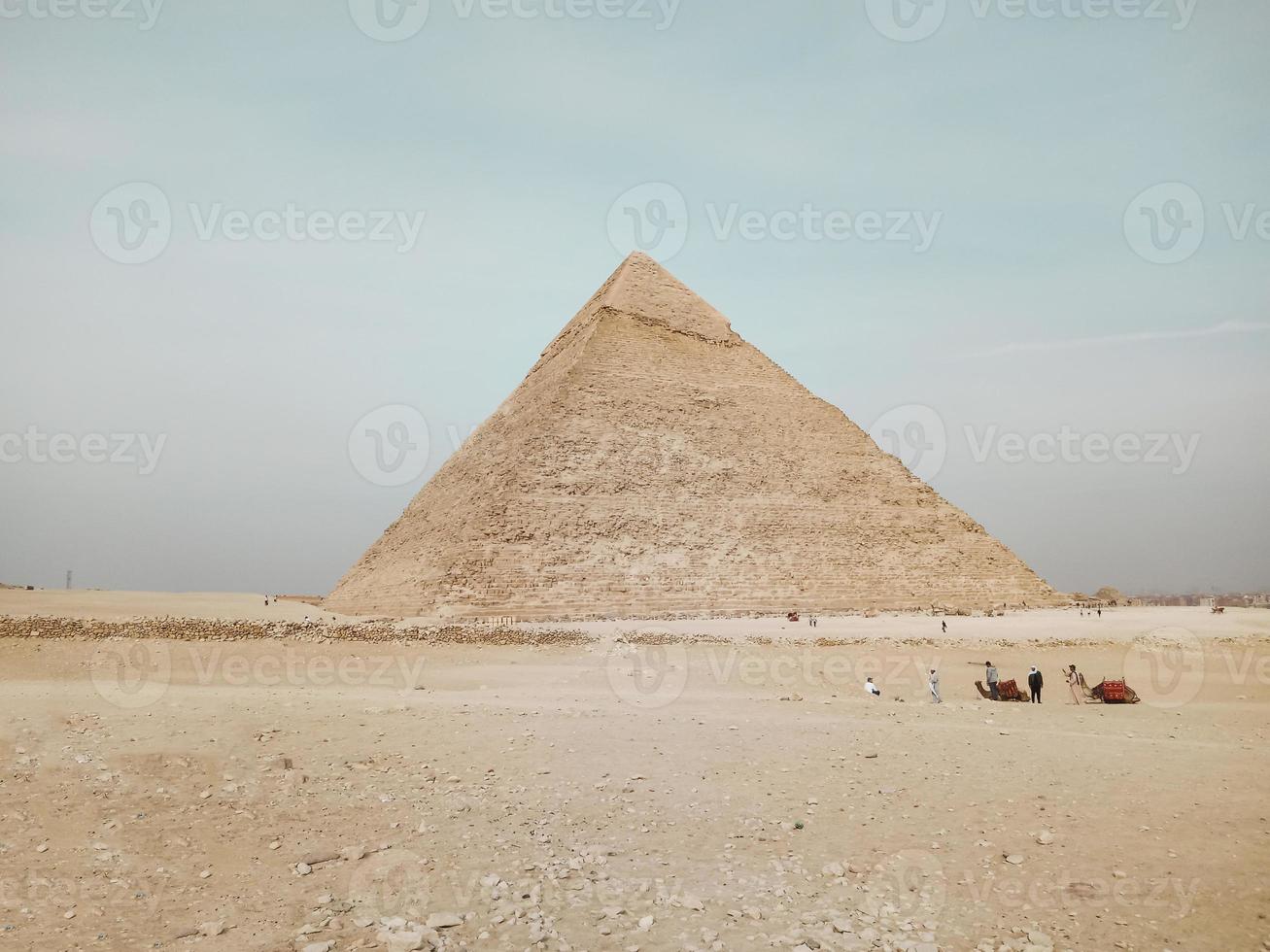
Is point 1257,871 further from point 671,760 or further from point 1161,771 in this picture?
point 671,760

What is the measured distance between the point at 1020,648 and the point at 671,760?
608 inches

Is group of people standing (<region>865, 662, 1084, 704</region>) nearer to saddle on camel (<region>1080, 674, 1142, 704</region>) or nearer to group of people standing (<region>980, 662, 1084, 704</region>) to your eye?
group of people standing (<region>980, 662, 1084, 704</region>)

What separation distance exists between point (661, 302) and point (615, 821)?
141ft

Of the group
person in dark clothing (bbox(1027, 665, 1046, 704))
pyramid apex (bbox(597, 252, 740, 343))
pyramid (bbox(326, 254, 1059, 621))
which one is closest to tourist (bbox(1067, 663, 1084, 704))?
person in dark clothing (bbox(1027, 665, 1046, 704))

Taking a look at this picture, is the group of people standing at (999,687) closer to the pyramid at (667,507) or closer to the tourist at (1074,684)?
the tourist at (1074,684)

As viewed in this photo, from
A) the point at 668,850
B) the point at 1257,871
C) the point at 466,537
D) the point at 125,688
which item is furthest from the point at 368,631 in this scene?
the point at 1257,871

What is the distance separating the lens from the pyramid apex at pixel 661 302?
1795 inches

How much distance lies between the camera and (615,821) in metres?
5.64

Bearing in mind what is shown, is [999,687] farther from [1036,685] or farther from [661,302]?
[661,302]

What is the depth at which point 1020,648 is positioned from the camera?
19.5 metres

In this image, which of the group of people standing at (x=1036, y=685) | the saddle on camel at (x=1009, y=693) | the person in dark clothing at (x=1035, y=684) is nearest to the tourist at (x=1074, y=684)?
the group of people standing at (x=1036, y=685)

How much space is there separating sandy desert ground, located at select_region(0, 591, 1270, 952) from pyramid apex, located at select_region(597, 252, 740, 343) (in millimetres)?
36602

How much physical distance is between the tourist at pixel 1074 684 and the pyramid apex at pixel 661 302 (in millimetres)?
35241

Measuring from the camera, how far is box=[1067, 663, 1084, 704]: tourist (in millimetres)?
11535
